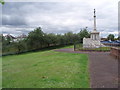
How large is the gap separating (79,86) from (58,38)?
117 feet

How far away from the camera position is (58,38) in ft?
130

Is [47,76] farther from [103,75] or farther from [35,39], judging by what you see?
[35,39]

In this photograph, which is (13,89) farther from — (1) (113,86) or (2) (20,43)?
(2) (20,43)

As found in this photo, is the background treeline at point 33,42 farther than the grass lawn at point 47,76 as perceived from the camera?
Yes

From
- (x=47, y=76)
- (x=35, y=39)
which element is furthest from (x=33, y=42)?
(x=47, y=76)

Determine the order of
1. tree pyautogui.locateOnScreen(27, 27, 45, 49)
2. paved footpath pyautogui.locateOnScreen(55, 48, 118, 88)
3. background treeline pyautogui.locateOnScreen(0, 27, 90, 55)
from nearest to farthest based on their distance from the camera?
paved footpath pyautogui.locateOnScreen(55, 48, 118, 88) < background treeline pyautogui.locateOnScreen(0, 27, 90, 55) < tree pyautogui.locateOnScreen(27, 27, 45, 49)

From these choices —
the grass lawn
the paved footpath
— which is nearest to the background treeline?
the grass lawn

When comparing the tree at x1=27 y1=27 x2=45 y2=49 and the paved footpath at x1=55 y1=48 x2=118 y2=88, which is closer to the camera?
the paved footpath at x1=55 y1=48 x2=118 y2=88

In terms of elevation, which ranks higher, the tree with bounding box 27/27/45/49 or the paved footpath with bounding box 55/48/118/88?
the tree with bounding box 27/27/45/49

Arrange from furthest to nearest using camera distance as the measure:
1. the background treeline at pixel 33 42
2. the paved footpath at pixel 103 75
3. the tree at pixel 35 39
Answer: the tree at pixel 35 39
the background treeline at pixel 33 42
the paved footpath at pixel 103 75

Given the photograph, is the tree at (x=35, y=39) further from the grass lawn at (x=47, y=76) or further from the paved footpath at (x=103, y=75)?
the paved footpath at (x=103, y=75)

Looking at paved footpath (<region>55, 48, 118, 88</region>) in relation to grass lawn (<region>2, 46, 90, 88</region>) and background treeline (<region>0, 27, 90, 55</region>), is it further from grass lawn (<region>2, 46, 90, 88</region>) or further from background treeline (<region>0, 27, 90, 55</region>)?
background treeline (<region>0, 27, 90, 55</region>)

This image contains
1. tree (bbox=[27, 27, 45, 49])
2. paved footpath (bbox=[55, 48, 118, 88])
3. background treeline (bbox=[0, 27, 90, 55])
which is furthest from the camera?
tree (bbox=[27, 27, 45, 49])

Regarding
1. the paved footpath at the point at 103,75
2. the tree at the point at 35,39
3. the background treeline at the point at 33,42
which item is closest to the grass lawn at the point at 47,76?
the paved footpath at the point at 103,75
